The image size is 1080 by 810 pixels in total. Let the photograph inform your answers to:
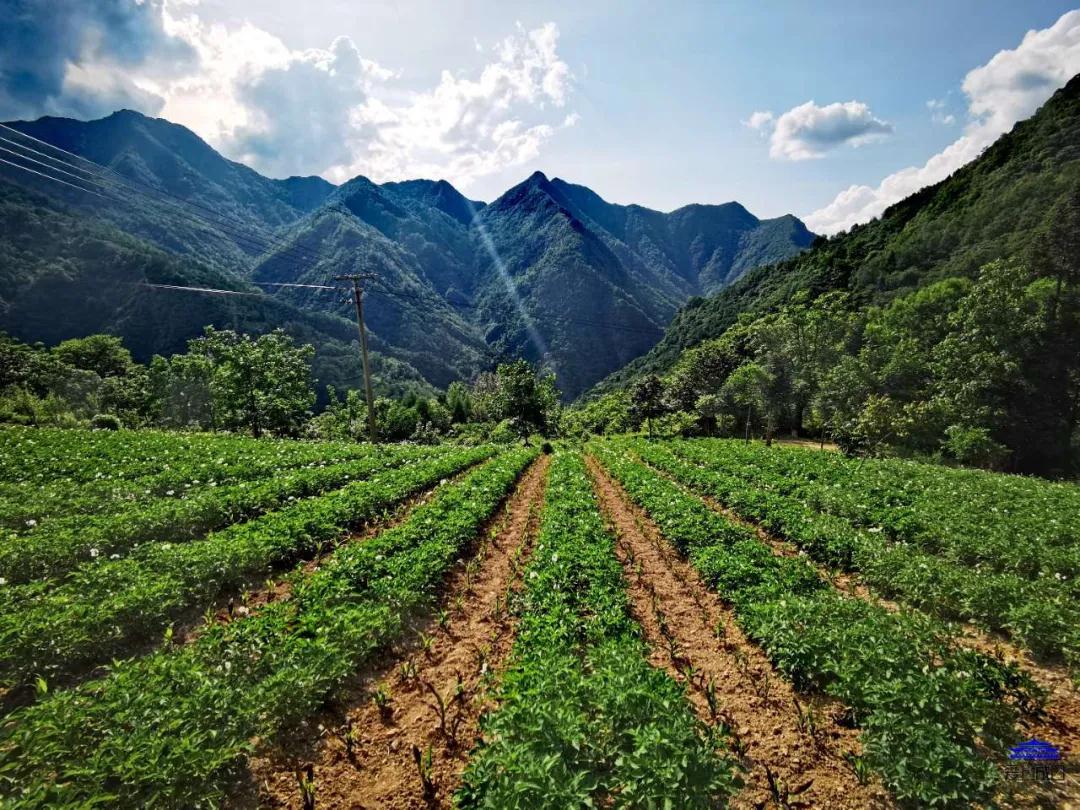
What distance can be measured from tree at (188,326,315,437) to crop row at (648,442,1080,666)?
38914 millimetres

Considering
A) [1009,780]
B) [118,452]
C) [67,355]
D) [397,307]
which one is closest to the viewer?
[1009,780]

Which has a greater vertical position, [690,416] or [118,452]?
[118,452]

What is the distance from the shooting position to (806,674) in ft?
20.9

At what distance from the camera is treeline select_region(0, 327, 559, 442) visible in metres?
37.5

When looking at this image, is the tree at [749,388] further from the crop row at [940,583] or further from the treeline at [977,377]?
the crop row at [940,583]

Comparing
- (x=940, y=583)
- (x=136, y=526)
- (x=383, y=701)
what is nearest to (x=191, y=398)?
(x=136, y=526)

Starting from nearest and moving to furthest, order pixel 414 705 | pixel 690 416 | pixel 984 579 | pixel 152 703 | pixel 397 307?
pixel 152 703 < pixel 414 705 < pixel 984 579 < pixel 690 416 < pixel 397 307

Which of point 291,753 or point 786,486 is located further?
point 786,486

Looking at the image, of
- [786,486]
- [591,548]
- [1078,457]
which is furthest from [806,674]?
[1078,457]

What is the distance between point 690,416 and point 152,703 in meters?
58.8

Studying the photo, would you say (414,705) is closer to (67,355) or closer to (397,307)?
(67,355)

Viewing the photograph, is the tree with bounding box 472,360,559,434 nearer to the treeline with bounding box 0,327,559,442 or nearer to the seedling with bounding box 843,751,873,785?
the treeline with bounding box 0,327,559,442

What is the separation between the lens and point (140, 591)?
6840 millimetres

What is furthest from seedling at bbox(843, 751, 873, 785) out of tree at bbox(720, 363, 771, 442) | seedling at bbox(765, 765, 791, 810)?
tree at bbox(720, 363, 771, 442)
